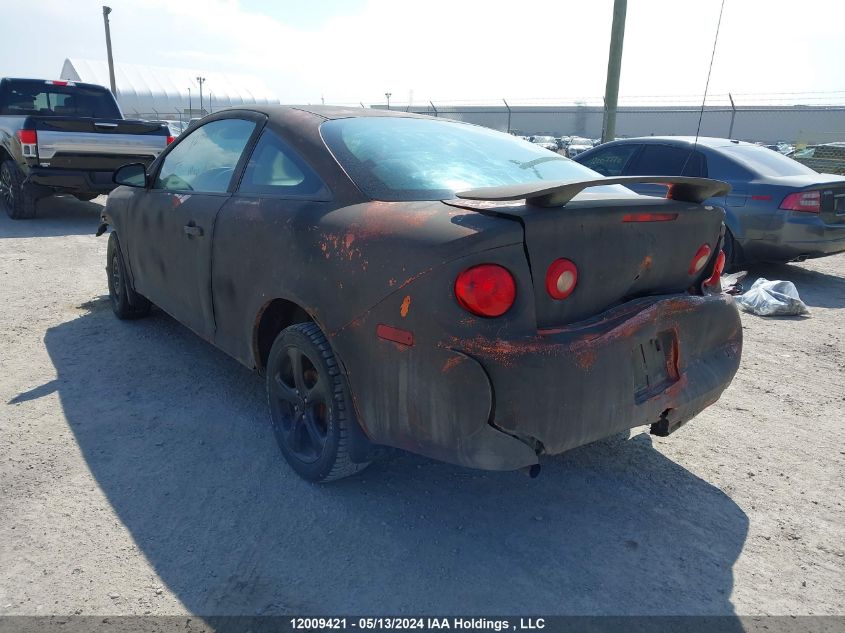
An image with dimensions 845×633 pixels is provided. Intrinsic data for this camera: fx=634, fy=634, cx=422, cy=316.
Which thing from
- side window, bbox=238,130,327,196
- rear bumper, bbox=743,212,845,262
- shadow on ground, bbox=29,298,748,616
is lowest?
shadow on ground, bbox=29,298,748,616

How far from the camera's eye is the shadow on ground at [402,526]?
219 centimetres

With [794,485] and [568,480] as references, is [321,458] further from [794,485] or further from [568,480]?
[794,485]

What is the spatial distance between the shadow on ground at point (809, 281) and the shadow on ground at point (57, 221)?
8822mm

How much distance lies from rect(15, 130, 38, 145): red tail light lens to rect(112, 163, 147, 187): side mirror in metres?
5.61

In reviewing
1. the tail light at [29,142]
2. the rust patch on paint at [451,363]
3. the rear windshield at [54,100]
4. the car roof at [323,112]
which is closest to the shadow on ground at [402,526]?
the rust patch on paint at [451,363]

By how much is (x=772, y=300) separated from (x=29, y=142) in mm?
9390

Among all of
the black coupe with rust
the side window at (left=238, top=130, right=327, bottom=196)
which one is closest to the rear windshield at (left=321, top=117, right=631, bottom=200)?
the black coupe with rust

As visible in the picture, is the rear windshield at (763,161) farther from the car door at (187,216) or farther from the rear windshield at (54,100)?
the rear windshield at (54,100)

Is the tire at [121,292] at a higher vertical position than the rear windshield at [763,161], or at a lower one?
lower

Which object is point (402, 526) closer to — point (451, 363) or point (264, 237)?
point (451, 363)

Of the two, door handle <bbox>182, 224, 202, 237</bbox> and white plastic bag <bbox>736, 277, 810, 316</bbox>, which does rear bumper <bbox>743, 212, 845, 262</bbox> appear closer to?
white plastic bag <bbox>736, 277, 810, 316</bbox>

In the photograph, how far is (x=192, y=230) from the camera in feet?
11.3

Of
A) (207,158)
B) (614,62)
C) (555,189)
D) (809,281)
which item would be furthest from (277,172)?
(614,62)

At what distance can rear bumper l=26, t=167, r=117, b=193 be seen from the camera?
8984 mm
